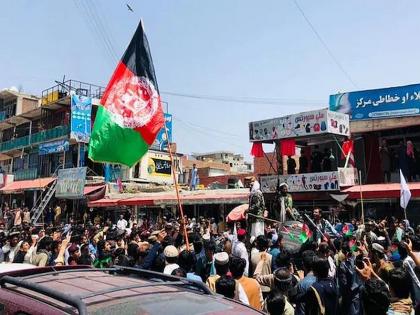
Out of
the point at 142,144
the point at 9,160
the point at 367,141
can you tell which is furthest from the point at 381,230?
the point at 9,160

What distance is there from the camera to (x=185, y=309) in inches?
101

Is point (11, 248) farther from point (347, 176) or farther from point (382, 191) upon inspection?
point (347, 176)

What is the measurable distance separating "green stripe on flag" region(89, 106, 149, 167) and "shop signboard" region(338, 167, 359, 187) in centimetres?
1303

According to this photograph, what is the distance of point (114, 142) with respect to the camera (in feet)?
24.6

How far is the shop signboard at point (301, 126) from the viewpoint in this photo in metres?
18.7

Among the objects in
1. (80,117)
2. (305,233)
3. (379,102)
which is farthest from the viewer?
(80,117)

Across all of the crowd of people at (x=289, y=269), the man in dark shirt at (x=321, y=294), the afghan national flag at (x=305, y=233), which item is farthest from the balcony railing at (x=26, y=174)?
the man in dark shirt at (x=321, y=294)

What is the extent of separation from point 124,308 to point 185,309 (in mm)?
358

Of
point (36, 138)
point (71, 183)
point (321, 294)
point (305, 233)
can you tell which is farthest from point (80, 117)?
point (321, 294)

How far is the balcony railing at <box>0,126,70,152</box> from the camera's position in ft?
106

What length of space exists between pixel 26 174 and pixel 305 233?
33520mm

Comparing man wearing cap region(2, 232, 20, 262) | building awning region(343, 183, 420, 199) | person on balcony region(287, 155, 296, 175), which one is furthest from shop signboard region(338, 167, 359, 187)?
man wearing cap region(2, 232, 20, 262)

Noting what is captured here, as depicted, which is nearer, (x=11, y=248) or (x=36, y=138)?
(x=11, y=248)

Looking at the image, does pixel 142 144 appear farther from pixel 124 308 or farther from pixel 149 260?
pixel 124 308
